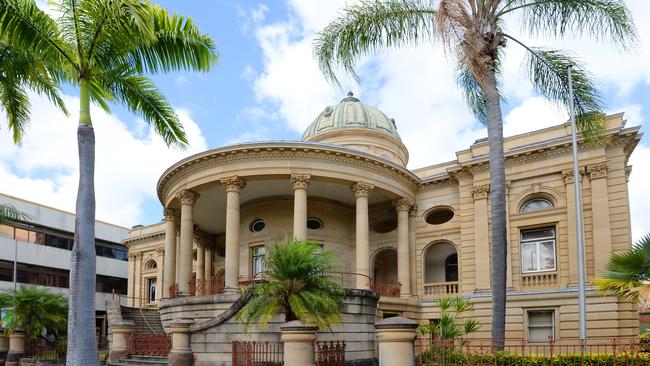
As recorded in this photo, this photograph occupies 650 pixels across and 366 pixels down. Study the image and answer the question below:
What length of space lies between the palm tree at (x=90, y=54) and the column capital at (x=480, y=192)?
16778mm

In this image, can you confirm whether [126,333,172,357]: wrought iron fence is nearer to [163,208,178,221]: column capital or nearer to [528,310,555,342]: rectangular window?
[163,208,178,221]: column capital

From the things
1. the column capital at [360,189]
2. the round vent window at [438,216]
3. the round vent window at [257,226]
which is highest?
the column capital at [360,189]

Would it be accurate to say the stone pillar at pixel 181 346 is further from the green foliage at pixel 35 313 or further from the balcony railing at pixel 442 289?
the balcony railing at pixel 442 289

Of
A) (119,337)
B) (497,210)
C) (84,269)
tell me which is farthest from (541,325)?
(84,269)

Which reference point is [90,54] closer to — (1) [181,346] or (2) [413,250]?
(1) [181,346]

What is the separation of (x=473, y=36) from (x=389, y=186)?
12.3 m

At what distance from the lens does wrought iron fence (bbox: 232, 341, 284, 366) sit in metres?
17.0

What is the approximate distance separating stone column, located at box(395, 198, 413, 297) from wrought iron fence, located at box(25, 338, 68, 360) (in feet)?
51.0

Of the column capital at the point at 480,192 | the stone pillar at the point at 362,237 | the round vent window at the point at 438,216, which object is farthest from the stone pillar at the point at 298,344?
the round vent window at the point at 438,216

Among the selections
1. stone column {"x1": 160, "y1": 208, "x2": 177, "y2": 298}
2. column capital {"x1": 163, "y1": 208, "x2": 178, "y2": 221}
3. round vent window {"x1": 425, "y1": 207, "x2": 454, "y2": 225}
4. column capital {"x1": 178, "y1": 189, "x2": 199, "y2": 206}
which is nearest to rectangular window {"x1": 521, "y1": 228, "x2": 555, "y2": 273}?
round vent window {"x1": 425, "y1": 207, "x2": 454, "y2": 225}

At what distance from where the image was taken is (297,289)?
50.8ft

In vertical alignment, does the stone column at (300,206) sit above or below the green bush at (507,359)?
above

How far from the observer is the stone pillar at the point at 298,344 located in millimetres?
14008

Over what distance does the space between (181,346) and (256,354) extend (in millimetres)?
2665
